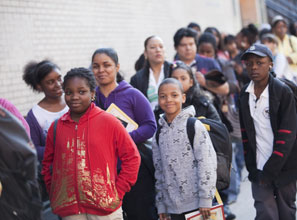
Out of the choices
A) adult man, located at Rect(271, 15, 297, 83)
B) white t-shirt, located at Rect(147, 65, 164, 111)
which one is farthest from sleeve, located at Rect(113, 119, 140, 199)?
adult man, located at Rect(271, 15, 297, 83)

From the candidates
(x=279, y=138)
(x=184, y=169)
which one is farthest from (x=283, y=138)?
(x=184, y=169)

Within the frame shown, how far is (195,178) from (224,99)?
2419 millimetres

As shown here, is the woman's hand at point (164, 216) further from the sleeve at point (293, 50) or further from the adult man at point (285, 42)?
the sleeve at point (293, 50)

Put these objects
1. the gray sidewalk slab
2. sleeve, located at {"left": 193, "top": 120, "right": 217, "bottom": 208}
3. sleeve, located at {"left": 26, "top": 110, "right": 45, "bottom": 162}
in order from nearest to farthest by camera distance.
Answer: sleeve, located at {"left": 193, "top": 120, "right": 217, "bottom": 208}
sleeve, located at {"left": 26, "top": 110, "right": 45, "bottom": 162}
the gray sidewalk slab

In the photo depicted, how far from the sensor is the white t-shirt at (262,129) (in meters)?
4.33

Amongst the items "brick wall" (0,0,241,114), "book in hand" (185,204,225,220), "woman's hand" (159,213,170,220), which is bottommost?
"woman's hand" (159,213,170,220)

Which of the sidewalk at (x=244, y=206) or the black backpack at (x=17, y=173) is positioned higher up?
the black backpack at (x=17, y=173)

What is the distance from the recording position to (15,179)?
2699 mm

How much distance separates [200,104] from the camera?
457 centimetres

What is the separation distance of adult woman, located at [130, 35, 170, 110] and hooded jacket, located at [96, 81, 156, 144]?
0.92 metres

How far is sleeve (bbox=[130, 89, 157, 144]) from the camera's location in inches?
160

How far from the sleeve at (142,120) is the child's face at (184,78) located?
67cm

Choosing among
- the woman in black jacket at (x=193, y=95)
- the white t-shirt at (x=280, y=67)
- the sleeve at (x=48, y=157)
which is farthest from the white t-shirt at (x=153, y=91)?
the white t-shirt at (x=280, y=67)

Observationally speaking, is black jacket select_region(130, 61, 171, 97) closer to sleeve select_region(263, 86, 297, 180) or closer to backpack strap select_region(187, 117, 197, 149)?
backpack strap select_region(187, 117, 197, 149)
